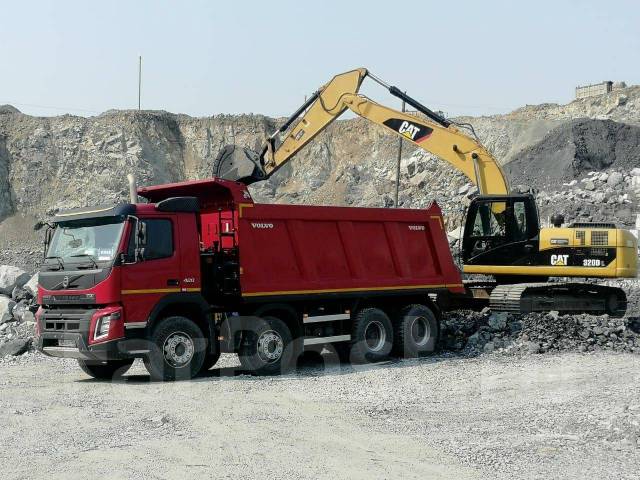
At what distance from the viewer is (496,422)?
8297 millimetres

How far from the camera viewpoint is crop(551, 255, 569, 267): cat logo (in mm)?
14812

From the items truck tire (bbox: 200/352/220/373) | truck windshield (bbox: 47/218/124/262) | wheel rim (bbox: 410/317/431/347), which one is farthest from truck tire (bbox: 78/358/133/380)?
wheel rim (bbox: 410/317/431/347)

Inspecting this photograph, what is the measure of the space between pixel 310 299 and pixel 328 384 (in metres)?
1.77

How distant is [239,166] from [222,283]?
11.0ft

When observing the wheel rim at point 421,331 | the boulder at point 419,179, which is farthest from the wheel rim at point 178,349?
the boulder at point 419,179

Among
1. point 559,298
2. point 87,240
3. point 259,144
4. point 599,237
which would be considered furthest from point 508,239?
point 259,144

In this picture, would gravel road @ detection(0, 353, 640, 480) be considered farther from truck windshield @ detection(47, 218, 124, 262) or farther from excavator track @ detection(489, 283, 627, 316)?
excavator track @ detection(489, 283, 627, 316)

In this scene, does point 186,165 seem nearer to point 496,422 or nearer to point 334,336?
point 334,336

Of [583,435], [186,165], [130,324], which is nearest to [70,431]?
[130,324]

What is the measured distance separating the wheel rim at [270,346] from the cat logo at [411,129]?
6140 mm

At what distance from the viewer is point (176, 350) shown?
37.2 ft

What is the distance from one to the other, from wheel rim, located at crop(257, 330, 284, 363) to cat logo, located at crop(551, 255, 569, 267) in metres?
5.61

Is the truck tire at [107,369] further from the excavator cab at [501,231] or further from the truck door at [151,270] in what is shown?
the excavator cab at [501,231]

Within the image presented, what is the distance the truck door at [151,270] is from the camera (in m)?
10.9
